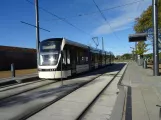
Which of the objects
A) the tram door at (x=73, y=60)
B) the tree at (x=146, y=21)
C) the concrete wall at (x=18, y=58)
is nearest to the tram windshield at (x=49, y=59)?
the tram door at (x=73, y=60)

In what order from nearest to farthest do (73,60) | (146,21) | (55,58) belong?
(55,58) < (73,60) < (146,21)

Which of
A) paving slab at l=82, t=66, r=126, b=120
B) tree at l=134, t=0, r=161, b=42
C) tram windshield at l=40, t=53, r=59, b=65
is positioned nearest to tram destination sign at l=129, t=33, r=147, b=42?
tram windshield at l=40, t=53, r=59, b=65

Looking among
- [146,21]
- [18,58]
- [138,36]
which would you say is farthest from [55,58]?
[18,58]

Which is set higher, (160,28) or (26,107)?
(160,28)

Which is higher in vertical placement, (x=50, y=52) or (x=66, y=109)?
(x=50, y=52)

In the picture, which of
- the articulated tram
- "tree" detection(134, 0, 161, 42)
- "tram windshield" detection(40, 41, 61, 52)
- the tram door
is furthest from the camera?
"tree" detection(134, 0, 161, 42)

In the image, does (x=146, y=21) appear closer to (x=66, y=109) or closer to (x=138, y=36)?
(x=138, y=36)

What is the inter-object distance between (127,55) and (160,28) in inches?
5416

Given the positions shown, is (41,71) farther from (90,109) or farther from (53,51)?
(90,109)

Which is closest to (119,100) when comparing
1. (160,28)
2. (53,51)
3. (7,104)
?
(7,104)

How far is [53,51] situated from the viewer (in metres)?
17.4

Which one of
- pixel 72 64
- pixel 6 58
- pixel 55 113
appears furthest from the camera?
pixel 6 58

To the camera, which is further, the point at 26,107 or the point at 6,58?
the point at 6,58

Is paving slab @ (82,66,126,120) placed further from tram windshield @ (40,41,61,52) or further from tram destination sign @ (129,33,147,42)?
tram destination sign @ (129,33,147,42)
